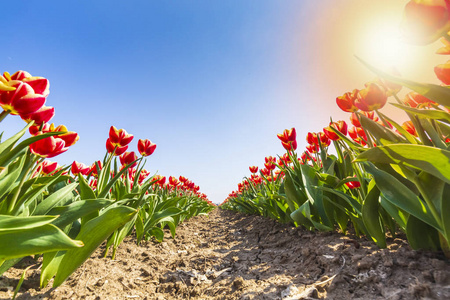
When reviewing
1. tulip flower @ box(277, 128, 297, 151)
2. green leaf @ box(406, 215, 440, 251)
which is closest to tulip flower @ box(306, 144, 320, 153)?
tulip flower @ box(277, 128, 297, 151)

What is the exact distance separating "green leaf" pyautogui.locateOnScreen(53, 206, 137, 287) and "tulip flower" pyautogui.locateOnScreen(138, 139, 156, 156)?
1.40m

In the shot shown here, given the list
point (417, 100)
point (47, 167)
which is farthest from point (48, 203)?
point (417, 100)

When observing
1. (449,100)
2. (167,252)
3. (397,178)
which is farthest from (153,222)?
(449,100)

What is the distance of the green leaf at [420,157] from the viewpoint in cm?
94

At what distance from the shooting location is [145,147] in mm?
2707

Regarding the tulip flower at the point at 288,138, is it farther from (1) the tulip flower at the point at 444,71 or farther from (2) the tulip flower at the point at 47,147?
(2) the tulip flower at the point at 47,147

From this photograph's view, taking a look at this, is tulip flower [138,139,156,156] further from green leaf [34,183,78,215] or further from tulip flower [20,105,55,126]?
tulip flower [20,105,55,126]

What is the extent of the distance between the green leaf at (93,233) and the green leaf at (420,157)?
1322 millimetres

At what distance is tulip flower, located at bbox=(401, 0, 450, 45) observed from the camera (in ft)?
2.85

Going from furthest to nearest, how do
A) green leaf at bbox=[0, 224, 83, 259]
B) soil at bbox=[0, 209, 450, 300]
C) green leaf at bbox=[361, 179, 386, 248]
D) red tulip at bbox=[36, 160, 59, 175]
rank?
red tulip at bbox=[36, 160, 59, 175] < green leaf at bbox=[361, 179, 386, 248] < soil at bbox=[0, 209, 450, 300] < green leaf at bbox=[0, 224, 83, 259]

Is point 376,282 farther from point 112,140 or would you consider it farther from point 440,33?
point 112,140

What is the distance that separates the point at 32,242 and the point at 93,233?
0.51 metres

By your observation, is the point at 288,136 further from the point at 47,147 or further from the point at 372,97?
the point at 47,147

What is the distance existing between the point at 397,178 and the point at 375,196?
195 millimetres
